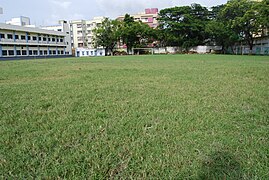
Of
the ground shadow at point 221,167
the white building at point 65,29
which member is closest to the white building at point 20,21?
the white building at point 65,29

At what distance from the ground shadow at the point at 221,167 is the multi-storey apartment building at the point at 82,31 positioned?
67014 millimetres

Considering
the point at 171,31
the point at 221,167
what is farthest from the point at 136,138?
the point at 171,31

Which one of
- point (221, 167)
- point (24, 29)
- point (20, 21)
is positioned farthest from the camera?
point (20, 21)

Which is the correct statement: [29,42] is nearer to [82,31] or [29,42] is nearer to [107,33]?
[107,33]

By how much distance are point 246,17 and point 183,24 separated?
1728 centimetres

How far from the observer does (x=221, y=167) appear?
5.95 ft

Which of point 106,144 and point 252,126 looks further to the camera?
point 252,126

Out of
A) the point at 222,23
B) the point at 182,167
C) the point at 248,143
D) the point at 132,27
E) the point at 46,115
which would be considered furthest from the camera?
the point at 132,27

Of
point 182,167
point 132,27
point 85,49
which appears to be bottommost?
point 182,167

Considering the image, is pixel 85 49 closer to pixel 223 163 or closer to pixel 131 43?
pixel 131 43

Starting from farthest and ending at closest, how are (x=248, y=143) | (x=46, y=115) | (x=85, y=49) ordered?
(x=85, y=49) → (x=46, y=115) → (x=248, y=143)

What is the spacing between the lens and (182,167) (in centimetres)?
183

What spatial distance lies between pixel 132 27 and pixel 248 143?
45.4m

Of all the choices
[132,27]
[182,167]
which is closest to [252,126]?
[182,167]
